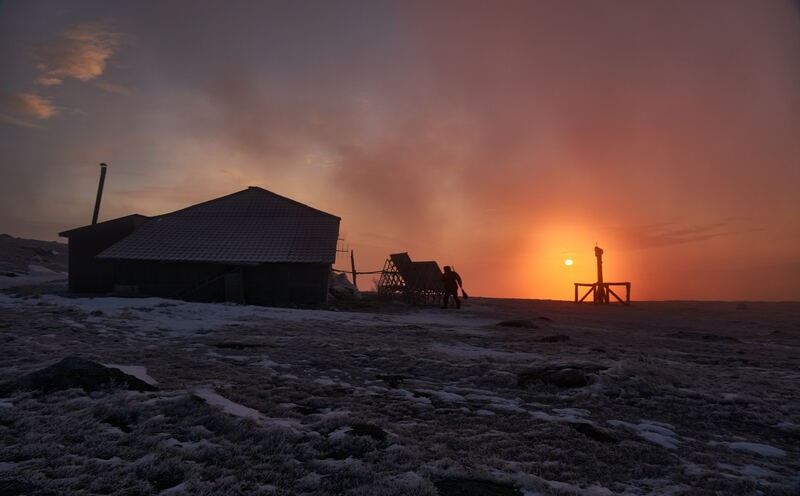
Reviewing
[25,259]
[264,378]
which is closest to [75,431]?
[264,378]

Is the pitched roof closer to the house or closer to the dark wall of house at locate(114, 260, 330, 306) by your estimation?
the house

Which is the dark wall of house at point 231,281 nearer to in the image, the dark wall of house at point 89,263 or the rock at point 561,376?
the dark wall of house at point 89,263

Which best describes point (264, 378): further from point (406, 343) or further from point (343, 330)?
point (343, 330)

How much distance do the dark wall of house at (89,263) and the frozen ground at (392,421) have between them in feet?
56.8

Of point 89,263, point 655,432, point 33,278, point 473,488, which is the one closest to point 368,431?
point 473,488

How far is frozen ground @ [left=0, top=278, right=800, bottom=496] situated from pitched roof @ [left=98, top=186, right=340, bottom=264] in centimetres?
1316

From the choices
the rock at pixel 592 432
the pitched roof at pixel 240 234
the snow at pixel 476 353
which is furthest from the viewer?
the pitched roof at pixel 240 234

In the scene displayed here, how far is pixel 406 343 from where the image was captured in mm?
9508

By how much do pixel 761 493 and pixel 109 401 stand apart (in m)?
5.58

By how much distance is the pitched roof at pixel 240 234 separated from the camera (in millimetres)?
22031

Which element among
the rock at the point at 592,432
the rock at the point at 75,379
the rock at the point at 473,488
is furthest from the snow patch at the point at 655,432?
the rock at the point at 75,379

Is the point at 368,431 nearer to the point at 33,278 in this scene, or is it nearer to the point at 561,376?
the point at 561,376

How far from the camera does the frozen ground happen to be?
123 inches

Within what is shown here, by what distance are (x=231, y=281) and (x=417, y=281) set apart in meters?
9.68
